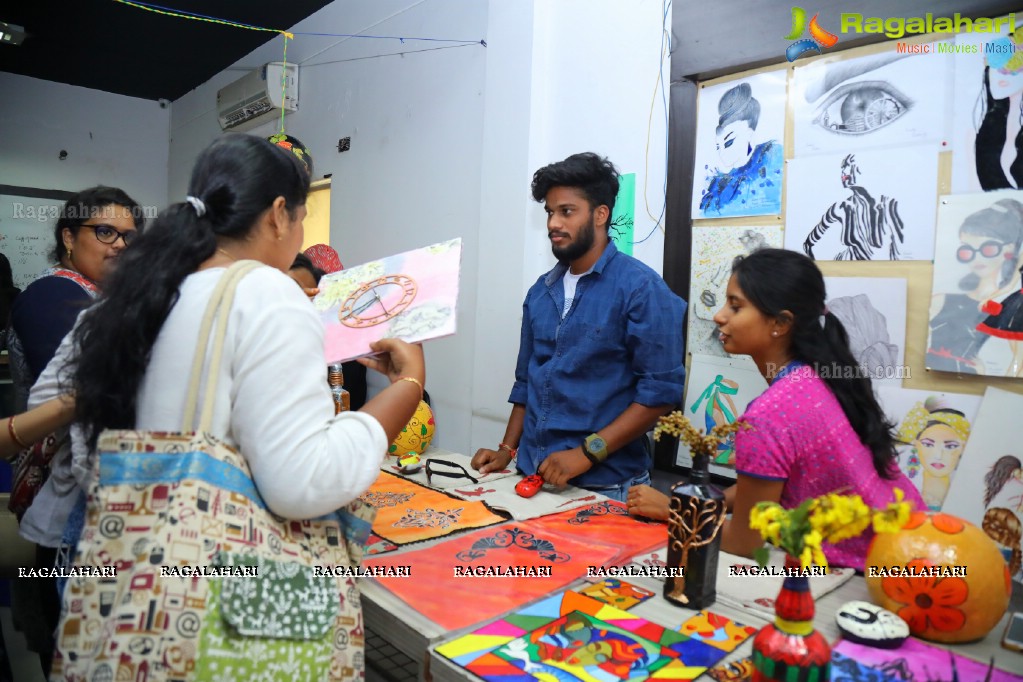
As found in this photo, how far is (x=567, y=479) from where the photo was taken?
1.89m

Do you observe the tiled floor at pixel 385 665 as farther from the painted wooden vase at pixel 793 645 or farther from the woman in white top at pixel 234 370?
the painted wooden vase at pixel 793 645

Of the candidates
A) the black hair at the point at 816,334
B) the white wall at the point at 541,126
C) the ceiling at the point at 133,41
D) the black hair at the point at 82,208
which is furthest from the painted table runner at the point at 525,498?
the ceiling at the point at 133,41

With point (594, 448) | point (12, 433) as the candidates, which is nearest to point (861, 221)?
point (594, 448)

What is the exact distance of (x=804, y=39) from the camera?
2.09 metres

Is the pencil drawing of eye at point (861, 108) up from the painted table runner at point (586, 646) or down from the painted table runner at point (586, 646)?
up

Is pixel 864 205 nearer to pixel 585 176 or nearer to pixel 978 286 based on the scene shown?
pixel 978 286

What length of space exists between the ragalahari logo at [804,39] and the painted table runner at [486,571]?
66.8 inches

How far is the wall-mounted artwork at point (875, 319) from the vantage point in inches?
76.3

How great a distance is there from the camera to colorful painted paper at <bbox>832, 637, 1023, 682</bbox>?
97cm

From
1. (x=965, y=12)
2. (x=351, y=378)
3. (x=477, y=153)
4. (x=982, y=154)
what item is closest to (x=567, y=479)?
(x=982, y=154)

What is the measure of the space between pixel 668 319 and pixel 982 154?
0.95 metres

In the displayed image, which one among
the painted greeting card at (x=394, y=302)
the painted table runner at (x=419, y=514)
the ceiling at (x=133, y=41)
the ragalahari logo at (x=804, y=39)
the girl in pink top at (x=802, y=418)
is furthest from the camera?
the ceiling at (x=133, y=41)

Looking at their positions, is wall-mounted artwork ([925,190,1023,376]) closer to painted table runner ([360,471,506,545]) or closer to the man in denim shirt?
the man in denim shirt

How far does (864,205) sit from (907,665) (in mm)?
1428
